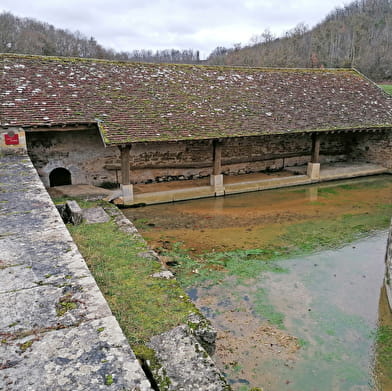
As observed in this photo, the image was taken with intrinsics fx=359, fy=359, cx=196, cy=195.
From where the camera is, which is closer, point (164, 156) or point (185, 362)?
point (185, 362)

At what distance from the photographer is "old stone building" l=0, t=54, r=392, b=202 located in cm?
962

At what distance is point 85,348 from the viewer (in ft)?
6.78

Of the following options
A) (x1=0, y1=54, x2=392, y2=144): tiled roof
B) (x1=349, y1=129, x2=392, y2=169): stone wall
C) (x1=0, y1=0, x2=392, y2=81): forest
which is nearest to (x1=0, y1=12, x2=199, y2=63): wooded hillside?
(x1=0, y1=0, x2=392, y2=81): forest

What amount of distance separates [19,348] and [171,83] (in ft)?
35.9

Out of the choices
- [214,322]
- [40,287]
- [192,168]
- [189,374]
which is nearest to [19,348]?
[40,287]

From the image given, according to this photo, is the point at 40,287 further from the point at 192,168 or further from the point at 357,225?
the point at 192,168

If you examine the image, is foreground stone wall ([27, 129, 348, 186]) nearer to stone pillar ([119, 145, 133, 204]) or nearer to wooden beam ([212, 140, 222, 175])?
wooden beam ([212, 140, 222, 175])

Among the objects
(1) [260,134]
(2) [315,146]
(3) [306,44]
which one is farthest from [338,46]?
(1) [260,134]

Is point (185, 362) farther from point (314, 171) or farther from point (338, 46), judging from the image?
point (338, 46)

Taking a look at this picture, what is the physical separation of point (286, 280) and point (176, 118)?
6122 mm

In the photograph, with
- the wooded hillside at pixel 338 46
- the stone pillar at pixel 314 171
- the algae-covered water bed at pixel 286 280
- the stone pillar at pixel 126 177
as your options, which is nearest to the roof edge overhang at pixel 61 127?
the stone pillar at pixel 126 177

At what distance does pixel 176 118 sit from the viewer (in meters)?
10.6

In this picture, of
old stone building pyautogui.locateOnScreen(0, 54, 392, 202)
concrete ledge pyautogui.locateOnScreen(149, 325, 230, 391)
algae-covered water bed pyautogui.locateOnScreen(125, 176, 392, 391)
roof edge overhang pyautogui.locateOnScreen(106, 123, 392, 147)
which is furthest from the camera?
old stone building pyautogui.locateOnScreen(0, 54, 392, 202)

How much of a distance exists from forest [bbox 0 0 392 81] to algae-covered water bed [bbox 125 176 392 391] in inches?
Answer: 1277
